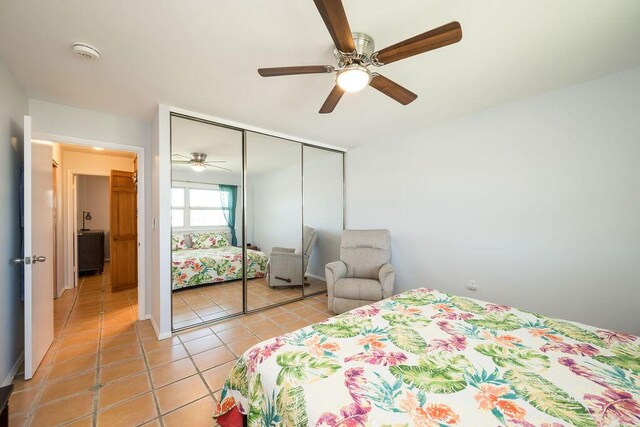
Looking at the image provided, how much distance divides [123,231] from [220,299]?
224 cm

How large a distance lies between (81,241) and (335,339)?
6427 millimetres

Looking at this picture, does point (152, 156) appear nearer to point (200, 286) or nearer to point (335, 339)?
point (200, 286)

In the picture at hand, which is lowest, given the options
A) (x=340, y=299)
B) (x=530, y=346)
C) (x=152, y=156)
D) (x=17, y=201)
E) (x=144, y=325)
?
(x=144, y=325)

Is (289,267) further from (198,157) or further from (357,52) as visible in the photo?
(357,52)

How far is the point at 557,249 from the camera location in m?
2.39

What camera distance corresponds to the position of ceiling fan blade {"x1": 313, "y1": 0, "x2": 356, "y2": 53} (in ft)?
3.59

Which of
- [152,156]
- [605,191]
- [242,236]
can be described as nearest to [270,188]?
[242,236]

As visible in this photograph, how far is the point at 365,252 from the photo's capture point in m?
3.53

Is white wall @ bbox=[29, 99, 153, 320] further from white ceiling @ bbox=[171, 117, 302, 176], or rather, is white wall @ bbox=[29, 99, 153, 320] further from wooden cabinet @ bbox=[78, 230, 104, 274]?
wooden cabinet @ bbox=[78, 230, 104, 274]

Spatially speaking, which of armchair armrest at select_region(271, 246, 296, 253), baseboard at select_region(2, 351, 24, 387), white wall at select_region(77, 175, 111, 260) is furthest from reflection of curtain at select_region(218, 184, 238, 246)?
white wall at select_region(77, 175, 111, 260)

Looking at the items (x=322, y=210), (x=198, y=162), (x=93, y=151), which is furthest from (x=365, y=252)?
(x=93, y=151)

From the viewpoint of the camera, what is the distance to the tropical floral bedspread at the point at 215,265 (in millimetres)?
3178

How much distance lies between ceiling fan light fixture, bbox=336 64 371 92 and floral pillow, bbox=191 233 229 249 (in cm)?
248

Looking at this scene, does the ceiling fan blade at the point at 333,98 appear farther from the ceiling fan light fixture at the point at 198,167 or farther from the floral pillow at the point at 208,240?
the floral pillow at the point at 208,240
